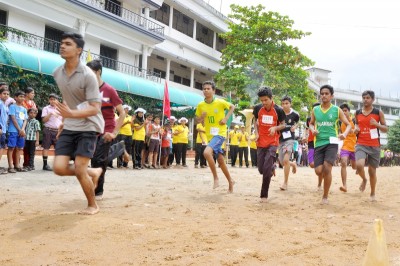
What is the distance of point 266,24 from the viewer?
28891 millimetres

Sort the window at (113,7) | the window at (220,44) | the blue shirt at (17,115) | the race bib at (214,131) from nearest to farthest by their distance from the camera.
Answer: the race bib at (214,131) < the blue shirt at (17,115) < the window at (113,7) < the window at (220,44)

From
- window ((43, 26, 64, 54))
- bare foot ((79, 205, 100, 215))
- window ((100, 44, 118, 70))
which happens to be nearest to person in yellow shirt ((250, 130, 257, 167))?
window ((100, 44, 118, 70))

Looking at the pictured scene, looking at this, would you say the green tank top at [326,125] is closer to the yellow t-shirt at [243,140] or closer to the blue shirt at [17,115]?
the blue shirt at [17,115]

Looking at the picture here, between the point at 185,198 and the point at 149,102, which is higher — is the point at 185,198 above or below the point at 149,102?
below

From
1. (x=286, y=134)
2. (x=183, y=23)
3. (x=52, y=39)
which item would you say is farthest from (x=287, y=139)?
(x=183, y=23)

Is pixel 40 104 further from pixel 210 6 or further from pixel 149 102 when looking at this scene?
pixel 210 6

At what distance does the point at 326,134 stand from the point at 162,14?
983 inches

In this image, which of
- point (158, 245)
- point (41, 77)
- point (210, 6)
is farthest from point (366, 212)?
point (210, 6)

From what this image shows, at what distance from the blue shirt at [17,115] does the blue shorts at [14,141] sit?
0.36 feet

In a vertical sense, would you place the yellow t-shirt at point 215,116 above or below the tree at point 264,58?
below

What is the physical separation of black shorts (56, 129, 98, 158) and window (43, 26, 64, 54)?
1682cm

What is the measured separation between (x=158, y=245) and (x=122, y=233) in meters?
0.50

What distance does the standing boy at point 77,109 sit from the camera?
14.8 ft

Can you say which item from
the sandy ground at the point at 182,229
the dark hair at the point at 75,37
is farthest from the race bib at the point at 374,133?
the dark hair at the point at 75,37
